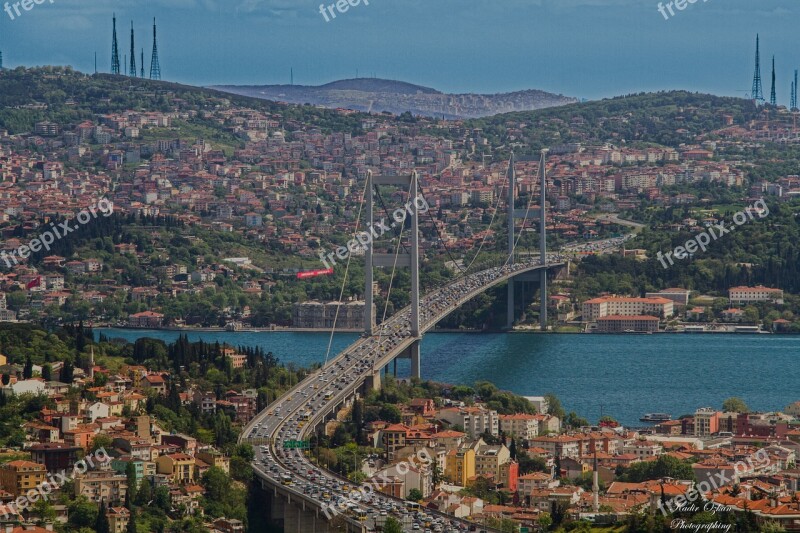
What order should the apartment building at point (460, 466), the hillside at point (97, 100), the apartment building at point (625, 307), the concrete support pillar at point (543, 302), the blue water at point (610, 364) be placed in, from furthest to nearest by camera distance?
1. the hillside at point (97, 100)
2. the apartment building at point (625, 307)
3. the concrete support pillar at point (543, 302)
4. the blue water at point (610, 364)
5. the apartment building at point (460, 466)

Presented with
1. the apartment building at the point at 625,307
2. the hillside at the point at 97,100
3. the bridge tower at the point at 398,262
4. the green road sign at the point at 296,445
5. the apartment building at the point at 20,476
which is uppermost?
the hillside at the point at 97,100

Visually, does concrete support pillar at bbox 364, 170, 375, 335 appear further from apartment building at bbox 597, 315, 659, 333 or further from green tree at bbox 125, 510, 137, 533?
green tree at bbox 125, 510, 137, 533

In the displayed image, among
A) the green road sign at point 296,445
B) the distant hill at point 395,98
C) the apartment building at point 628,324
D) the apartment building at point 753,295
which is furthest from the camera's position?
the distant hill at point 395,98

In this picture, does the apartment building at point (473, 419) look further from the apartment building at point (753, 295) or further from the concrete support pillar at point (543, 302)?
the apartment building at point (753, 295)

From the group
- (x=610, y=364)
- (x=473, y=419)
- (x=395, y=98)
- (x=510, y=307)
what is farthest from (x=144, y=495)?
(x=395, y=98)

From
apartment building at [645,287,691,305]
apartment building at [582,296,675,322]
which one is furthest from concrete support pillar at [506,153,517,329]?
apartment building at [645,287,691,305]

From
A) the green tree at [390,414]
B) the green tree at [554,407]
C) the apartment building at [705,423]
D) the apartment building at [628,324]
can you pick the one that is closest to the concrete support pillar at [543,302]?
the apartment building at [628,324]

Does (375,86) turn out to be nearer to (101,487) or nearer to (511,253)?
(511,253)

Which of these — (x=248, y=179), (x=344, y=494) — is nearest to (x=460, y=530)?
(x=344, y=494)
